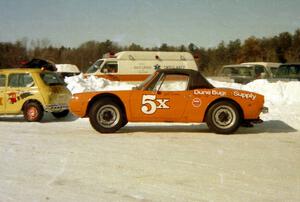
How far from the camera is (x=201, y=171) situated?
232 inches

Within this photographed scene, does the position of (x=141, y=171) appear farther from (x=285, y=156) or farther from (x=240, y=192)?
(x=285, y=156)

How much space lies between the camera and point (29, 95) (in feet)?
37.2

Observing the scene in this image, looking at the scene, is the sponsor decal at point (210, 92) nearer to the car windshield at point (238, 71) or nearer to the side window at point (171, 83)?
the side window at point (171, 83)

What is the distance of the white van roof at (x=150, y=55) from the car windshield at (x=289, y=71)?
500 centimetres

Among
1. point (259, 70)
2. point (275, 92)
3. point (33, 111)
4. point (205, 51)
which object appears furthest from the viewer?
point (205, 51)

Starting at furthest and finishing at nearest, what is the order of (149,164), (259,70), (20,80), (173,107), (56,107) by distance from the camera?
1. (259,70)
2. (20,80)
3. (56,107)
4. (173,107)
5. (149,164)

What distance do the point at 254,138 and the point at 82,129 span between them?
157 inches

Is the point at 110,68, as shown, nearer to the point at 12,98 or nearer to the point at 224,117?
the point at 12,98

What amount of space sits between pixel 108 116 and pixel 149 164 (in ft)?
10.6

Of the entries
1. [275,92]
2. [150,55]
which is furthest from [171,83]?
[150,55]

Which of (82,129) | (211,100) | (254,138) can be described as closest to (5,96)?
(82,129)

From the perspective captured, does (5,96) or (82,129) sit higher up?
(5,96)

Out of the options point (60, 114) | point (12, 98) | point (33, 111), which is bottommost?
point (60, 114)

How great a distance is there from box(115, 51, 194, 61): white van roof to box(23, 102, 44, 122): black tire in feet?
38.7
